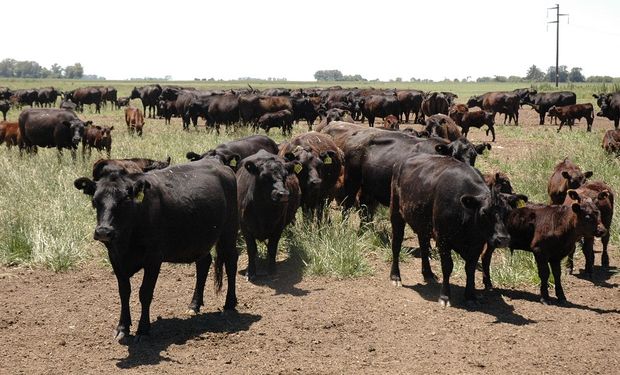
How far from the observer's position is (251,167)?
8.83 metres

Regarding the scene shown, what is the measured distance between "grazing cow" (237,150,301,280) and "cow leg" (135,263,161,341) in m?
2.36

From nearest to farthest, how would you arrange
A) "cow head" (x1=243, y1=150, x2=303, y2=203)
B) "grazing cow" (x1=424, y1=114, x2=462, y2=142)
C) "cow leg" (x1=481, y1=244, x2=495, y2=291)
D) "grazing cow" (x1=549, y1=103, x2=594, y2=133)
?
"cow leg" (x1=481, y1=244, x2=495, y2=291)
"cow head" (x1=243, y1=150, x2=303, y2=203)
"grazing cow" (x1=424, y1=114, x2=462, y2=142)
"grazing cow" (x1=549, y1=103, x2=594, y2=133)

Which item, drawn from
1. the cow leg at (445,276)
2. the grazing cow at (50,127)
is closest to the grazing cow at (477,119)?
the grazing cow at (50,127)

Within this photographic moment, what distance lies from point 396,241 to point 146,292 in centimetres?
360

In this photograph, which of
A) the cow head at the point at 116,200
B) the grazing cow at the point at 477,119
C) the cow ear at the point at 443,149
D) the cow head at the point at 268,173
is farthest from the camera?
the grazing cow at the point at 477,119

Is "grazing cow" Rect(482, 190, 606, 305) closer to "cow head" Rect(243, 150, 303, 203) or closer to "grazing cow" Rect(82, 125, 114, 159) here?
"cow head" Rect(243, 150, 303, 203)

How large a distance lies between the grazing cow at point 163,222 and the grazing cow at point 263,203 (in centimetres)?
96

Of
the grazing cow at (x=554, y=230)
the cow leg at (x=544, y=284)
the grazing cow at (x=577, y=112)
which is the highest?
the grazing cow at (x=577, y=112)

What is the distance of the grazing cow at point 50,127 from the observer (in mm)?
18438

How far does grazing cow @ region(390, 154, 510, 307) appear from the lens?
738 centimetres

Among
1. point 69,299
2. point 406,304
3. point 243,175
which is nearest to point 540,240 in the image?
point 406,304

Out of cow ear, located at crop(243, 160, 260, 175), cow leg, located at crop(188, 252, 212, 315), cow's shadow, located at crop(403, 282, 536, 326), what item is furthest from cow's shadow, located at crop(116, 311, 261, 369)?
cow's shadow, located at crop(403, 282, 536, 326)

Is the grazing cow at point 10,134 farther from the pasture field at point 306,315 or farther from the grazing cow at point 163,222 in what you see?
the grazing cow at point 163,222

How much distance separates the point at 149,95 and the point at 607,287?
39778mm
